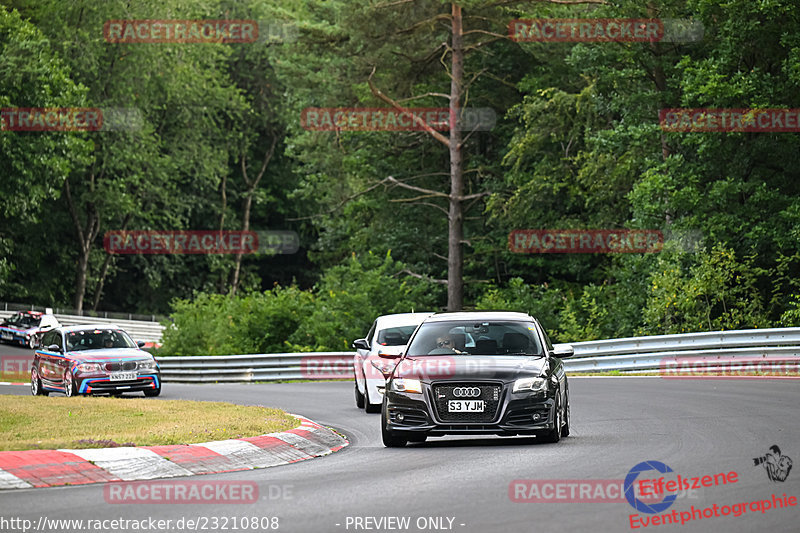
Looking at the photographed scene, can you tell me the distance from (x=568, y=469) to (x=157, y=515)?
3880mm

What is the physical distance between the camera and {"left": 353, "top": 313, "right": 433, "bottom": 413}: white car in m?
20.3

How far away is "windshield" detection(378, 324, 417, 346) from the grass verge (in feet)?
9.42

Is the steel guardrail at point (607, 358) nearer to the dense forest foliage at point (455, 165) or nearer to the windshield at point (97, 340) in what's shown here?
the dense forest foliage at point (455, 165)

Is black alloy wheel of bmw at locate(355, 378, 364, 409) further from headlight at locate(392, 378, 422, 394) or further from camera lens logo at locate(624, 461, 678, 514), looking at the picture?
camera lens logo at locate(624, 461, 678, 514)

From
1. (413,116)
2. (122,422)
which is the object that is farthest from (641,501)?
(413,116)

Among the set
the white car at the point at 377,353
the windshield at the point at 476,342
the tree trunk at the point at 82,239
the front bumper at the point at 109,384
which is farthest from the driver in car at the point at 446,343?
the tree trunk at the point at 82,239

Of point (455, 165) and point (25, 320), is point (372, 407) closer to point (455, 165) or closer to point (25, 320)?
point (455, 165)

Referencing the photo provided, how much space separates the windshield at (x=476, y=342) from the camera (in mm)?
14398

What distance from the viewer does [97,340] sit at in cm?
2678

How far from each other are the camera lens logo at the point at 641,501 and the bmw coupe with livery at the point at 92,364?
1652 centimetres

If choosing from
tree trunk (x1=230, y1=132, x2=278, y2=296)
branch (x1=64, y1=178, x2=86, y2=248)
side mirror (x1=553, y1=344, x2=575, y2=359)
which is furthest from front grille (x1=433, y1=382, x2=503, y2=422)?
tree trunk (x1=230, y1=132, x2=278, y2=296)

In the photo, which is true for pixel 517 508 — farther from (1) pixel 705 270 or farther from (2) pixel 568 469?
(1) pixel 705 270

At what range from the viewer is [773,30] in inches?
1302

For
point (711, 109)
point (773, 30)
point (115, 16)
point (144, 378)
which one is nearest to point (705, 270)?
point (711, 109)
